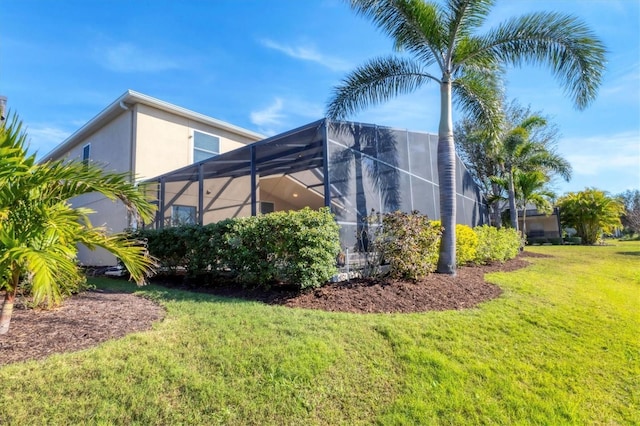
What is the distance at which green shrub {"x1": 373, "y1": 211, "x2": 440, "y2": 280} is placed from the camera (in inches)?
239

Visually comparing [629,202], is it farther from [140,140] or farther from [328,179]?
[140,140]

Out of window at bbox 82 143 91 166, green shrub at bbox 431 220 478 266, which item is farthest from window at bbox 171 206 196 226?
green shrub at bbox 431 220 478 266

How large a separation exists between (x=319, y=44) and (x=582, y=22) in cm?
611

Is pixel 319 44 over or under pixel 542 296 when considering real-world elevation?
over

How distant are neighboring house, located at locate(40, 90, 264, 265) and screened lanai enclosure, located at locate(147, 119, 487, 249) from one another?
1.56 m

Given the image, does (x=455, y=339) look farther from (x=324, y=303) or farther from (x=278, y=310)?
(x=278, y=310)

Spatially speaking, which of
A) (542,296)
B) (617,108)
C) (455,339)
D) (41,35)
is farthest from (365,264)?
(41,35)

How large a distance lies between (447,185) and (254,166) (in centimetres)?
486

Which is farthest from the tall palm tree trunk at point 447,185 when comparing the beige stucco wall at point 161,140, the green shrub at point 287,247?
the beige stucco wall at point 161,140

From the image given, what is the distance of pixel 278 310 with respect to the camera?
4.83 metres

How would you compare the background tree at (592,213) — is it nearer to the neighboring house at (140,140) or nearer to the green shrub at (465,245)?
the green shrub at (465,245)

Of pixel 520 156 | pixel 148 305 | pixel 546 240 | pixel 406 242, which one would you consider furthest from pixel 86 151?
pixel 546 240

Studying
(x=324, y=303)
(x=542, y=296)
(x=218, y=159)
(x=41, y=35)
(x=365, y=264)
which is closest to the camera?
(x=324, y=303)

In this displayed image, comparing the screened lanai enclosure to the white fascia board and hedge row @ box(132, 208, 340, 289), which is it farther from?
the white fascia board
